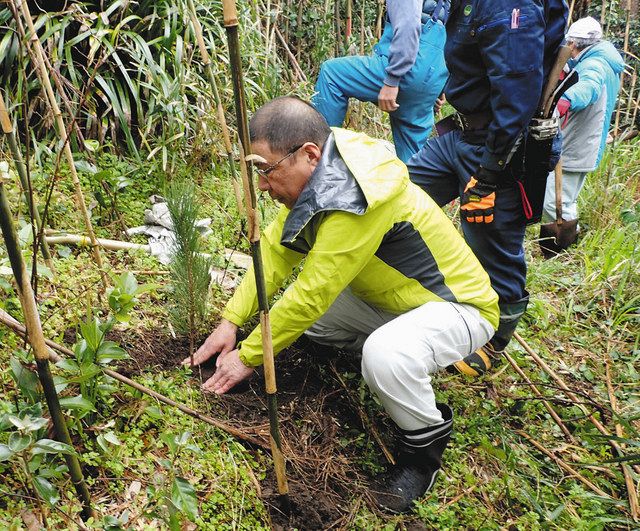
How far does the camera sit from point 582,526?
80.5 inches

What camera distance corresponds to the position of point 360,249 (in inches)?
77.0

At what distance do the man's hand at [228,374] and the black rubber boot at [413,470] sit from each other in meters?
0.64

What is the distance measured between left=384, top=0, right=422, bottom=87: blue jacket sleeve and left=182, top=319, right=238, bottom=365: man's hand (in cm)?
236

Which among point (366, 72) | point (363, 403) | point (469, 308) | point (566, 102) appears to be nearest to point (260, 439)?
point (363, 403)

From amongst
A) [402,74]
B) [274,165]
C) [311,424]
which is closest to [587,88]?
[402,74]

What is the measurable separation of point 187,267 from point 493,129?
1411 millimetres

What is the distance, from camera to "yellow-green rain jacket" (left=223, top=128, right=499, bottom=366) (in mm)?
1920

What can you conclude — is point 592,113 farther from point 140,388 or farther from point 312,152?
point 140,388

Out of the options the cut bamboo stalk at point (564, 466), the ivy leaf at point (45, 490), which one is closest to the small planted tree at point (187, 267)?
the ivy leaf at point (45, 490)

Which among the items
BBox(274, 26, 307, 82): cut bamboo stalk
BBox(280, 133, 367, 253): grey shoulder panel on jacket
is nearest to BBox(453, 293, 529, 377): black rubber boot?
BBox(280, 133, 367, 253): grey shoulder panel on jacket

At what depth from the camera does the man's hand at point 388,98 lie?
397 cm

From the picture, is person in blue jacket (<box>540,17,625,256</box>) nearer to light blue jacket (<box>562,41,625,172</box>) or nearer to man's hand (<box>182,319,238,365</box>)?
light blue jacket (<box>562,41,625,172</box>)

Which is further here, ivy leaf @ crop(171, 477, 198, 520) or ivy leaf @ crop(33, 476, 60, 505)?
ivy leaf @ crop(171, 477, 198, 520)

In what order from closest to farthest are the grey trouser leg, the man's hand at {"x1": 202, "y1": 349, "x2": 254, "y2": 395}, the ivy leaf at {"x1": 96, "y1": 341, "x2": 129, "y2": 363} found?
the ivy leaf at {"x1": 96, "y1": 341, "x2": 129, "y2": 363} < the man's hand at {"x1": 202, "y1": 349, "x2": 254, "y2": 395} < the grey trouser leg
